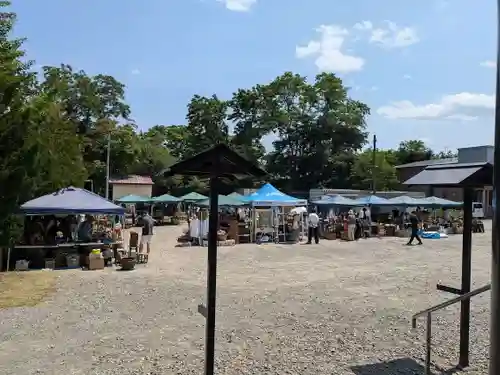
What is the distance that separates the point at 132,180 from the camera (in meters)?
47.8

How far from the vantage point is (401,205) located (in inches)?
1101

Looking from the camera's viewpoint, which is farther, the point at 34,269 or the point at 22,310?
the point at 34,269

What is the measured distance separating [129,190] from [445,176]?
43166 mm

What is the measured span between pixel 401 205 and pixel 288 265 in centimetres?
1449

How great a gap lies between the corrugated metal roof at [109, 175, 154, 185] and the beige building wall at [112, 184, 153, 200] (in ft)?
0.84

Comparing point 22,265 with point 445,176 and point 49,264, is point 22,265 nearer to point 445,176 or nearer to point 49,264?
point 49,264

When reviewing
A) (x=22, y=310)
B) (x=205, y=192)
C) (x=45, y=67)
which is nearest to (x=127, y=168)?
(x=205, y=192)

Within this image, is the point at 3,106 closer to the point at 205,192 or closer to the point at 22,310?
the point at 22,310

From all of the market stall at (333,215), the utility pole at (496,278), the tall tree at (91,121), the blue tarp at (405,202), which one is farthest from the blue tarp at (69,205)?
the tall tree at (91,121)

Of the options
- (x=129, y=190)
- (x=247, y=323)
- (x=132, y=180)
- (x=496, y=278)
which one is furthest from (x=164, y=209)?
(x=496, y=278)

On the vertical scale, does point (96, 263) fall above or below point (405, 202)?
below

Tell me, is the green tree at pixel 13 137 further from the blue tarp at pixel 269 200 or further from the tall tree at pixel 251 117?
the tall tree at pixel 251 117

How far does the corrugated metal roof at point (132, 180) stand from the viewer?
46609 millimetres

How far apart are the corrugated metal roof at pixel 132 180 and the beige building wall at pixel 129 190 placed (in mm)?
256
